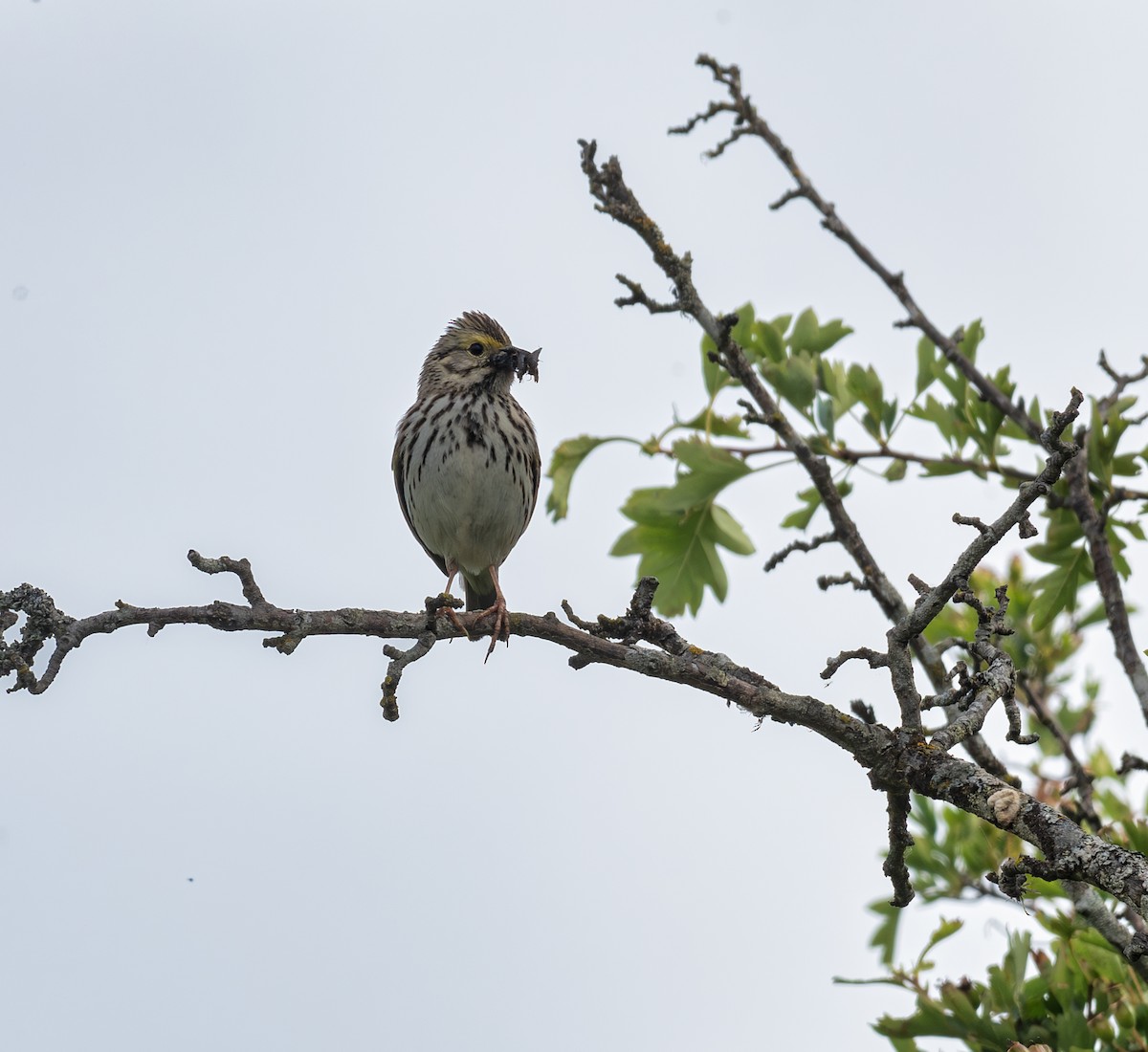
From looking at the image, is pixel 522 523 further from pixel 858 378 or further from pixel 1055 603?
pixel 1055 603

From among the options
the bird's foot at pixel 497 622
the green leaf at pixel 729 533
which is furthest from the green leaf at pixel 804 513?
the bird's foot at pixel 497 622

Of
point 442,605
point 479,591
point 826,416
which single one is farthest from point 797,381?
point 479,591

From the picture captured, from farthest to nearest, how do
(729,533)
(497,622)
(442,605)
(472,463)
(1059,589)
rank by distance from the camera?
(472,463) < (729,533) < (1059,589) < (497,622) < (442,605)

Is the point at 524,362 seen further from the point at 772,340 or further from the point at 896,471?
the point at 896,471

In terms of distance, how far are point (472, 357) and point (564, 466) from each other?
1.79 metres

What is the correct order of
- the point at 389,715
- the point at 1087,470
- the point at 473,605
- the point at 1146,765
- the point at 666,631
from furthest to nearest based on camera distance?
the point at 473,605
the point at 1087,470
the point at 1146,765
the point at 666,631
the point at 389,715

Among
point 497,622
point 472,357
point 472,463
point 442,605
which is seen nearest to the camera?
point 442,605

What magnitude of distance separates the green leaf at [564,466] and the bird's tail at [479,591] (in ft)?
5.12

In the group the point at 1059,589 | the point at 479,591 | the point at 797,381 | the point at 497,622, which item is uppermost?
the point at 479,591

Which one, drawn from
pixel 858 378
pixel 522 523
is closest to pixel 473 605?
pixel 522 523

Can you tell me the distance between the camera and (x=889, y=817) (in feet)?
13.0

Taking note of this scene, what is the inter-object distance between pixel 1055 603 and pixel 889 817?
85.6 inches

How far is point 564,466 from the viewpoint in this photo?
626cm

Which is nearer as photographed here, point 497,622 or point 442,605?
point 442,605
